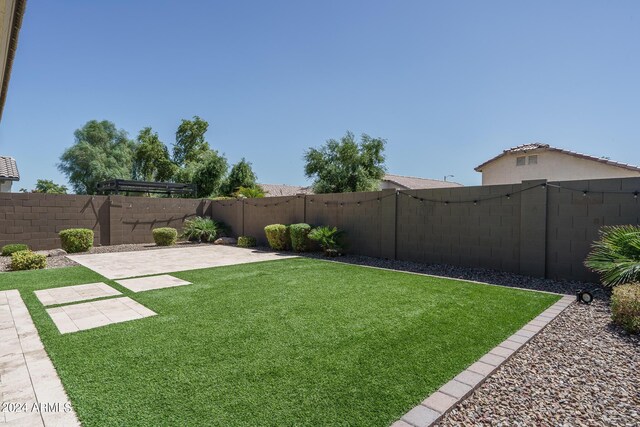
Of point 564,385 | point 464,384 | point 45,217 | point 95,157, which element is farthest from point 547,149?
point 95,157

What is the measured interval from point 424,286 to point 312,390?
4.03 m

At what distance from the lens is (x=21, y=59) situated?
11.6 ft

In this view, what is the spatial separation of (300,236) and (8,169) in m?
13.9

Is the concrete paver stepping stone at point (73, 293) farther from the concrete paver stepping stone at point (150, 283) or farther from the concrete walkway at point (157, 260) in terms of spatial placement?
the concrete walkway at point (157, 260)

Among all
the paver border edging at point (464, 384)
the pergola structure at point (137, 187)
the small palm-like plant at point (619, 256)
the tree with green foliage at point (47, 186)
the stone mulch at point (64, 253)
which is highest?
the tree with green foliage at point (47, 186)

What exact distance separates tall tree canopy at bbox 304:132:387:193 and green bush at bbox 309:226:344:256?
11.2 metres

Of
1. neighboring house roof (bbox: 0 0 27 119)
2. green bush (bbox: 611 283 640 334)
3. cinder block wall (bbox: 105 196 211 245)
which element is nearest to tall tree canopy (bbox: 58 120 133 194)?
cinder block wall (bbox: 105 196 211 245)

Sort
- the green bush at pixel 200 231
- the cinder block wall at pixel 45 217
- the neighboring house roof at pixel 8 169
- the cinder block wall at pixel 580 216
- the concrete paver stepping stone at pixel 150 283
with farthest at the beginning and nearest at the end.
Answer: the green bush at pixel 200 231 < the neighboring house roof at pixel 8 169 < the cinder block wall at pixel 45 217 < the concrete paver stepping stone at pixel 150 283 < the cinder block wall at pixel 580 216

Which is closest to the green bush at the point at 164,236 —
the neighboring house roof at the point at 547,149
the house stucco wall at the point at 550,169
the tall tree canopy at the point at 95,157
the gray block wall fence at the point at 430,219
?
the gray block wall fence at the point at 430,219

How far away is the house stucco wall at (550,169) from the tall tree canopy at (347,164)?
688 cm

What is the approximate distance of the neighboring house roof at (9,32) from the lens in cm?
227

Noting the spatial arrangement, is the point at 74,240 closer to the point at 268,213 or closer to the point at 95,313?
the point at 268,213

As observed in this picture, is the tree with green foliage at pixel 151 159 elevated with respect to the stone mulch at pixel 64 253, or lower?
elevated

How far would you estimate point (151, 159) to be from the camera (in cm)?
3170
